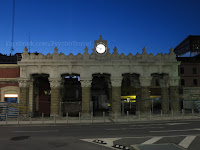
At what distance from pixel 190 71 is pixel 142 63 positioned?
23667mm

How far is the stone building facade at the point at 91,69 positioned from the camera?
27.7m

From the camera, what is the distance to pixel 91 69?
2814 cm

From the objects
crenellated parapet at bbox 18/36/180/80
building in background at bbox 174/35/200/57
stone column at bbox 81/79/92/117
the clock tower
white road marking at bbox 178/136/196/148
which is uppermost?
building in background at bbox 174/35/200/57

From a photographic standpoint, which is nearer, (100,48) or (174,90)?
(100,48)

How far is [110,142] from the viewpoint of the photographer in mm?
11867

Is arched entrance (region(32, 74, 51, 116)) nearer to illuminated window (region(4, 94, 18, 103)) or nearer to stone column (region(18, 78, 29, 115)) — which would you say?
illuminated window (region(4, 94, 18, 103))

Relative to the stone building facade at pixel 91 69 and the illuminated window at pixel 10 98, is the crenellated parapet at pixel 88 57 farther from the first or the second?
the illuminated window at pixel 10 98

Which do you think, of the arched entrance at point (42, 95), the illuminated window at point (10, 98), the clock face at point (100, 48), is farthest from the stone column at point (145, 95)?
the illuminated window at point (10, 98)

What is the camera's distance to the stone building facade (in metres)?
27.7

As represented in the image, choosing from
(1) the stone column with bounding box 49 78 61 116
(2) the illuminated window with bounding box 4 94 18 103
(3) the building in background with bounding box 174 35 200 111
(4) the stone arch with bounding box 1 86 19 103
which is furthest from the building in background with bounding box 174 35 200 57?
(2) the illuminated window with bounding box 4 94 18 103

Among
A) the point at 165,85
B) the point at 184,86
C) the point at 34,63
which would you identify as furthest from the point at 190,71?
the point at 34,63

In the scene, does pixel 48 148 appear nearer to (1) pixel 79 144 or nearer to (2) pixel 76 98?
(1) pixel 79 144

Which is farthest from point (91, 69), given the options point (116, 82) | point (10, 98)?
point (10, 98)

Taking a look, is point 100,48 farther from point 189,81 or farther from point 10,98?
point 189,81
